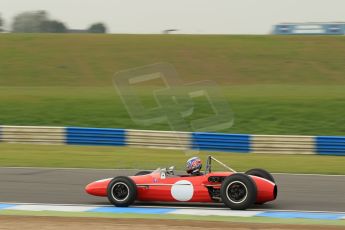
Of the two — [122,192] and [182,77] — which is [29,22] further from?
[122,192]

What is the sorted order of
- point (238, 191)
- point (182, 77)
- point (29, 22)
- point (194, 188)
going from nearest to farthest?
1. point (238, 191)
2. point (194, 188)
3. point (182, 77)
4. point (29, 22)

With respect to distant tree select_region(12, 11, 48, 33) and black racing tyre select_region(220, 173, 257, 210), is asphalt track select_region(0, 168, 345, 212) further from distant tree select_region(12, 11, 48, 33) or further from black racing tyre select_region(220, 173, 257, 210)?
distant tree select_region(12, 11, 48, 33)

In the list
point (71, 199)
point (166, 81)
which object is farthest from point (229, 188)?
point (166, 81)

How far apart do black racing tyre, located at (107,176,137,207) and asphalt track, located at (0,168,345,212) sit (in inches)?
17.9

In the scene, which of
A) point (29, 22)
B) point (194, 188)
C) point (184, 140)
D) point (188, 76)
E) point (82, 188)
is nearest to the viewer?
point (194, 188)

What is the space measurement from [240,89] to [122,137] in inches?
458

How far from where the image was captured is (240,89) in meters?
28.9

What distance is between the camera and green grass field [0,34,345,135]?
21.8 metres

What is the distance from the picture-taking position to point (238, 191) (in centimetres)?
830

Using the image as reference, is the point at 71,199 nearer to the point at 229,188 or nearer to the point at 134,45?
the point at 229,188

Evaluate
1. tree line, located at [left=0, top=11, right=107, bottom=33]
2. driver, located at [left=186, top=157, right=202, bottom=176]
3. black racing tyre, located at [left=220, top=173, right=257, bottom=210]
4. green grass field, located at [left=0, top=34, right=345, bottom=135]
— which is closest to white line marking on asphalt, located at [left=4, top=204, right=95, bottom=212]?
driver, located at [left=186, top=157, right=202, bottom=176]

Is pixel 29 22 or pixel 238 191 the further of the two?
pixel 29 22

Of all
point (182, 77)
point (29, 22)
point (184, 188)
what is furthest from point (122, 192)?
point (29, 22)

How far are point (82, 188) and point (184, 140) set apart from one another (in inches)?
244
